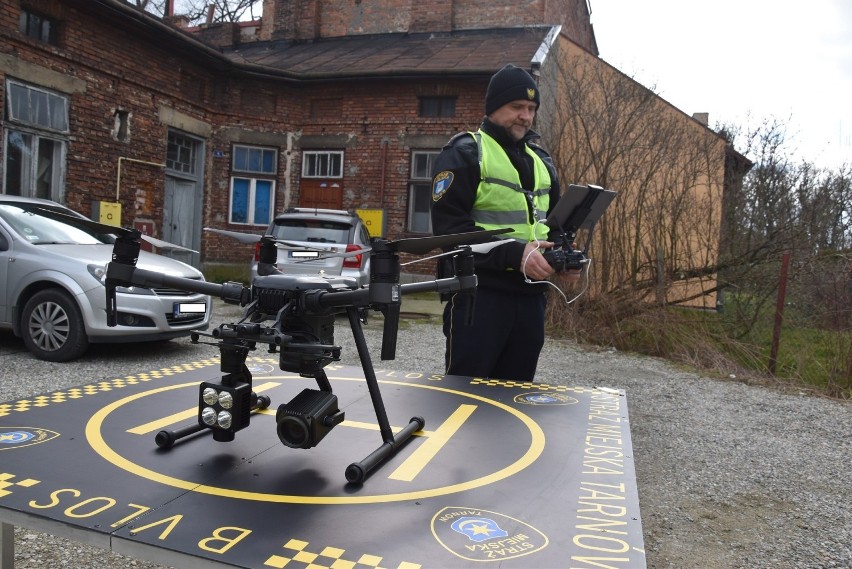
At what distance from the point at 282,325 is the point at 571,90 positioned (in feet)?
29.4

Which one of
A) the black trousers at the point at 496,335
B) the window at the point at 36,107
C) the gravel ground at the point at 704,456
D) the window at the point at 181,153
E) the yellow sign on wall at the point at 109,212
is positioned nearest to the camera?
the gravel ground at the point at 704,456

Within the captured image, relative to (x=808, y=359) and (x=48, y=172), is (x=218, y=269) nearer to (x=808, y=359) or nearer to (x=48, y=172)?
(x=48, y=172)

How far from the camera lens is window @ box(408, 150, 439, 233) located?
584 inches

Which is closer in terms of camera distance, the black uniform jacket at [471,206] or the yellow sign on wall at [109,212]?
the black uniform jacket at [471,206]

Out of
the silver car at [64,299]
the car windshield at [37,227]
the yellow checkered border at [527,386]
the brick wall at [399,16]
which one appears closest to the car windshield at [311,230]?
the car windshield at [37,227]

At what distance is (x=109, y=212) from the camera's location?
11.6m

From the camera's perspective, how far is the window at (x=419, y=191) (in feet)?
48.7

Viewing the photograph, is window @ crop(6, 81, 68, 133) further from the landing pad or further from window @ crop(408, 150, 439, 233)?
the landing pad

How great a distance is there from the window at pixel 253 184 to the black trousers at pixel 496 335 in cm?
1346

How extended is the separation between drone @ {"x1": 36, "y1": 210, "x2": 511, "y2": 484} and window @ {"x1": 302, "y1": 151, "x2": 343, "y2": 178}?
14.1 meters

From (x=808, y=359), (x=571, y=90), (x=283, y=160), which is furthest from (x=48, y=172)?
(x=808, y=359)

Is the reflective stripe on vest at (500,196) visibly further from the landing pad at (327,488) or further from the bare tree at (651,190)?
the bare tree at (651,190)

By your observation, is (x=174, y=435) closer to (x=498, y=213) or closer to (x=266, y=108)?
(x=498, y=213)

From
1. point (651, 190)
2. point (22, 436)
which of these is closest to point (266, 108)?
point (651, 190)
